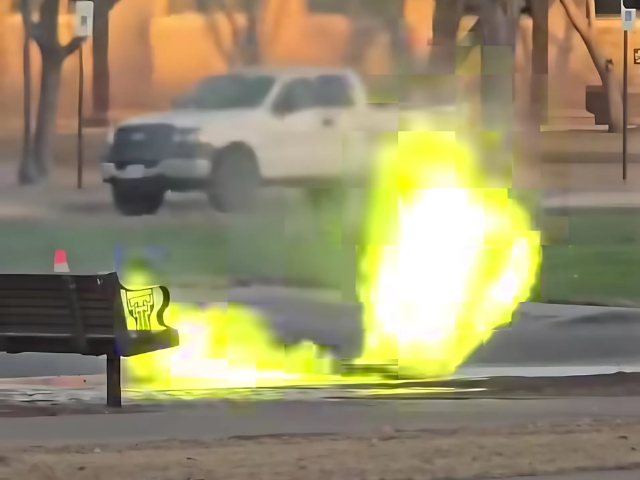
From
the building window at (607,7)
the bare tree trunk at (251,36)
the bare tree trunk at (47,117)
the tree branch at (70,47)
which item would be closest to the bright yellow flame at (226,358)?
the bare tree trunk at (47,117)

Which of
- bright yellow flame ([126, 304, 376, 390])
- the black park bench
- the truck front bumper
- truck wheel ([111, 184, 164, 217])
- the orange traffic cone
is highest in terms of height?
the truck front bumper

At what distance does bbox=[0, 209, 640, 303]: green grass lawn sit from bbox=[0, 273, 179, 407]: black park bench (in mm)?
3457

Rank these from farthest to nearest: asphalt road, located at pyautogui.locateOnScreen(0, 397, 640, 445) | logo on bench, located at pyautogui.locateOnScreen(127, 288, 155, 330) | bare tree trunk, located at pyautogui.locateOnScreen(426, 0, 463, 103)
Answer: bare tree trunk, located at pyautogui.locateOnScreen(426, 0, 463, 103) → logo on bench, located at pyautogui.locateOnScreen(127, 288, 155, 330) → asphalt road, located at pyautogui.locateOnScreen(0, 397, 640, 445)

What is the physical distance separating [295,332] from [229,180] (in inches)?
58.7

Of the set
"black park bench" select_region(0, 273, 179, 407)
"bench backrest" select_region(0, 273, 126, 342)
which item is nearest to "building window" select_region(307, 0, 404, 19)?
"black park bench" select_region(0, 273, 179, 407)

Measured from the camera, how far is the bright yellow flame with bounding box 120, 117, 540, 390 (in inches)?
411

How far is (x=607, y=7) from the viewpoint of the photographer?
37.8ft

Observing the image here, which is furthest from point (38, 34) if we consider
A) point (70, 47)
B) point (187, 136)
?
point (187, 136)

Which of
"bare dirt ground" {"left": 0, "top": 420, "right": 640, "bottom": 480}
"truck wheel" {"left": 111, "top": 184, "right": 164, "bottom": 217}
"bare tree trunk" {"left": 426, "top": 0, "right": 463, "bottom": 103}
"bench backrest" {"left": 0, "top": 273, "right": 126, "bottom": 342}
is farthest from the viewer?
"truck wheel" {"left": 111, "top": 184, "right": 164, "bottom": 217}

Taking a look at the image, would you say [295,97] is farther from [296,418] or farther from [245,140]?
[296,418]

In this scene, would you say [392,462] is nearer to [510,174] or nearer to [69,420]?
[69,420]

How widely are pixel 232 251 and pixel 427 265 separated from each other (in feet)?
5.46

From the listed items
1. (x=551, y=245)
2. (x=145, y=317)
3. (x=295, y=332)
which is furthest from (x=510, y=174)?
(x=145, y=317)

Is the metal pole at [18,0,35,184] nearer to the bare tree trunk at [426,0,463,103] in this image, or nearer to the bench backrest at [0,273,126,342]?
the bare tree trunk at [426,0,463,103]
